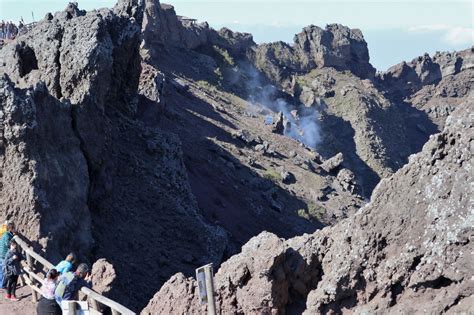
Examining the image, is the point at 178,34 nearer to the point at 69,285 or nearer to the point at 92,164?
the point at 92,164

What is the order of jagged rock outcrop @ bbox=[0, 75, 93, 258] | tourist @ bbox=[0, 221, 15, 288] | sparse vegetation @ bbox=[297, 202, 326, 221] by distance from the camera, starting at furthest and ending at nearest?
sparse vegetation @ bbox=[297, 202, 326, 221] < jagged rock outcrop @ bbox=[0, 75, 93, 258] < tourist @ bbox=[0, 221, 15, 288]

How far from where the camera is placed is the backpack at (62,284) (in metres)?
10.4

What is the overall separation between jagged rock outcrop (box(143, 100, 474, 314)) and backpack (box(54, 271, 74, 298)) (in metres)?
1.46

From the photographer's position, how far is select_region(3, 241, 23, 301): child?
12881mm

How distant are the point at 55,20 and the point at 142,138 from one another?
451cm

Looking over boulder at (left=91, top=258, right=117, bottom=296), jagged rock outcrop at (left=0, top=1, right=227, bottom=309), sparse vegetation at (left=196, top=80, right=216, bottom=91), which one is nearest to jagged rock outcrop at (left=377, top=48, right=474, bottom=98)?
sparse vegetation at (left=196, top=80, right=216, bottom=91)

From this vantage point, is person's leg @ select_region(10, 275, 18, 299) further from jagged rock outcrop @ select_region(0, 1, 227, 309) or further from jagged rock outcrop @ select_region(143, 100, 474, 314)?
jagged rock outcrop @ select_region(143, 100, 474, 314)

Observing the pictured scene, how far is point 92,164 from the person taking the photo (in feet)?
57.3

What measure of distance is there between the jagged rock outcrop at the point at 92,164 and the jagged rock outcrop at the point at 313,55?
4951cm

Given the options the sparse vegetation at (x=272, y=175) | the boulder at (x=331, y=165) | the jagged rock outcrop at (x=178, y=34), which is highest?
the jagged rock outcrop at (x=178, y=34)

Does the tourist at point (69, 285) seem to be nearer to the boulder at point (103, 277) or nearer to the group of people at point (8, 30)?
the boulder at point (103, 277)

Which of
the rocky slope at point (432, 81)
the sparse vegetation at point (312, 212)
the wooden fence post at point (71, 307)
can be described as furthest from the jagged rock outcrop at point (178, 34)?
the wooden fence post at point (71, 307)

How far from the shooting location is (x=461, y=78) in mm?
77062

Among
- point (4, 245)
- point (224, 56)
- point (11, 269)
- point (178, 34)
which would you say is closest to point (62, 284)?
point (11, 269)
